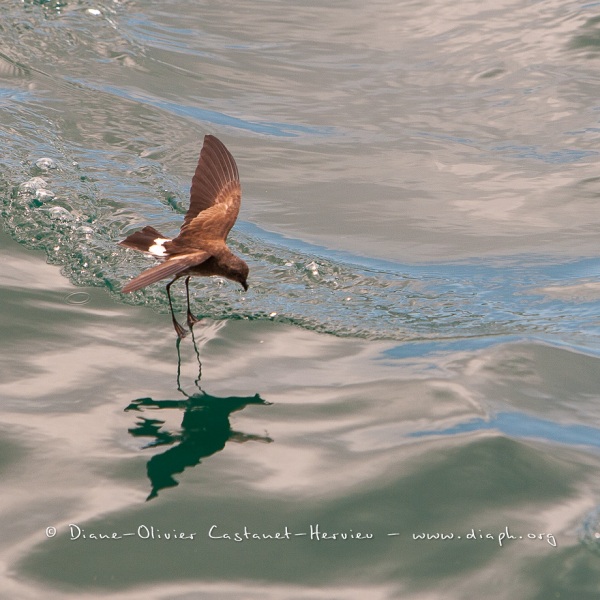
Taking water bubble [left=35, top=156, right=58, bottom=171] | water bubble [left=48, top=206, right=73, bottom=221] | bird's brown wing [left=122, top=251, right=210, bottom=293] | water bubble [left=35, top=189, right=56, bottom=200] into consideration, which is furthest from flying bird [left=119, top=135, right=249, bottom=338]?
water bubble [left=35, top=156, right=58, bottom=171]

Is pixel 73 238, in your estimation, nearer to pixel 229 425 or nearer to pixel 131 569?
pixel 229 425

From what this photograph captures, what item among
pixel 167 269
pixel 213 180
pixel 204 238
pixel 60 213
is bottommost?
pixel 60 213

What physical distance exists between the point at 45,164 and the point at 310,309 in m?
2.64

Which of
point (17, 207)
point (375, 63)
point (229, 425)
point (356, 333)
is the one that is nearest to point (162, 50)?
point (375, 63)

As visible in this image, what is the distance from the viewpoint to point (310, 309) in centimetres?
628

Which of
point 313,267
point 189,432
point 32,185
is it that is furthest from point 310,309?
point 32,185

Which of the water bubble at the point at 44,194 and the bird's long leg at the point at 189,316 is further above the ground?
the water bubble at the point at 44,194

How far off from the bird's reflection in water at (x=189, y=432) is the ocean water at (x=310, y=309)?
0.02 metres

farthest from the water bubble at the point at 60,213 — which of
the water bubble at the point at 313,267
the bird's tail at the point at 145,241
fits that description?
the water bubble at the point at 313,267

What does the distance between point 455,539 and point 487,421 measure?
97 centimetres

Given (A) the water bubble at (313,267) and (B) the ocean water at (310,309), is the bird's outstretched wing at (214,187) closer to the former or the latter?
(B) the ocean water at (310,309)

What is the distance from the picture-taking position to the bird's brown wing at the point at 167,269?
Answer: 183 inches

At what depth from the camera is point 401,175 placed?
8648mm

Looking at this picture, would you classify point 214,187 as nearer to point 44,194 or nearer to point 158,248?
point 158,248
